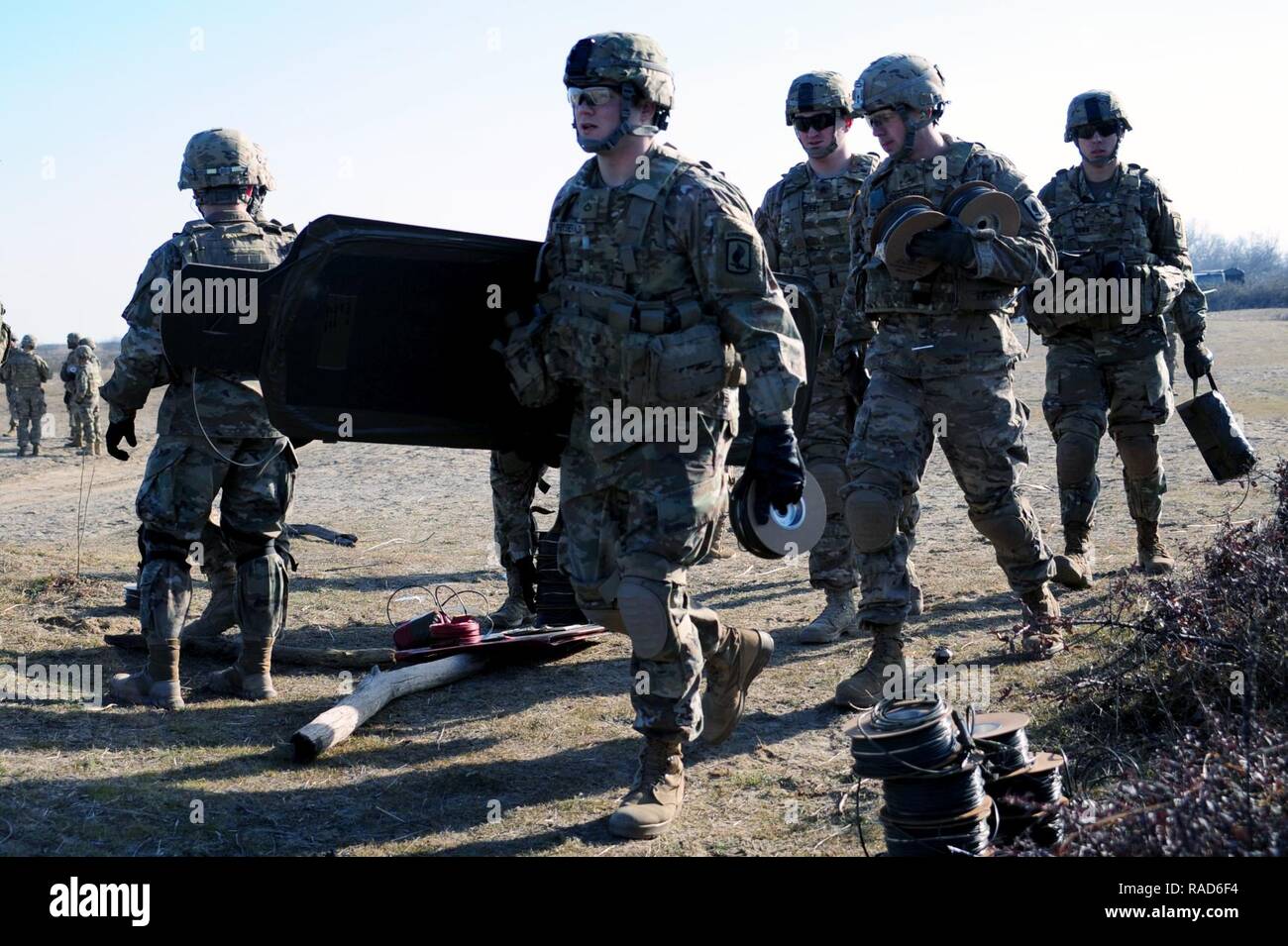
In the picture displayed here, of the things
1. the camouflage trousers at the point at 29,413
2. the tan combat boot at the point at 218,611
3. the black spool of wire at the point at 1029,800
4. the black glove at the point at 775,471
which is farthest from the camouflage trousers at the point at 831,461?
the camouflage trousers at the point at 29,413

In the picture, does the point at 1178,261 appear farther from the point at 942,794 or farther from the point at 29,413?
the point at 29,413

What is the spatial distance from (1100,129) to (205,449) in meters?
5.25

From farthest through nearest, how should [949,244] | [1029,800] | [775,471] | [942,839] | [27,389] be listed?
[27,389], [949,244], [775,471], [1029,800], [942,839]

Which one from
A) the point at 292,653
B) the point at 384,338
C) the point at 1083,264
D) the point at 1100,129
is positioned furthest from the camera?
the point at 1083,264

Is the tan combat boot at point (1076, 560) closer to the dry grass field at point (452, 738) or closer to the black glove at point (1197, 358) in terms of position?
the dry grass field at point (452, 738)

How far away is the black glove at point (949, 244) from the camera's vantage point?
5.80 metres

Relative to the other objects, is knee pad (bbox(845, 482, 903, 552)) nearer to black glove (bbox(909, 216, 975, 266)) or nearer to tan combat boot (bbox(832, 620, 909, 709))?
tan combat boot (bbox(832, 620, 909, 709))

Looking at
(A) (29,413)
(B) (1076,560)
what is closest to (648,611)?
(B) (1076,560)

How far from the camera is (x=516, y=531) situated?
7.66 metres

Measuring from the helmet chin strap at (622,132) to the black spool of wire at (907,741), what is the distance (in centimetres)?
210
